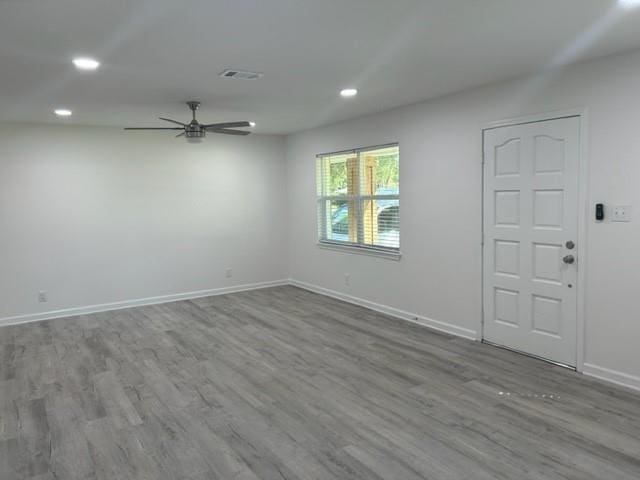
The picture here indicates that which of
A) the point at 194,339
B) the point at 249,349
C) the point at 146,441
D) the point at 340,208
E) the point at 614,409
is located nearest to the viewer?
the point at 146,441

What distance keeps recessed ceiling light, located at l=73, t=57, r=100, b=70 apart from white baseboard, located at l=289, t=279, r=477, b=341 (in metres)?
3.92

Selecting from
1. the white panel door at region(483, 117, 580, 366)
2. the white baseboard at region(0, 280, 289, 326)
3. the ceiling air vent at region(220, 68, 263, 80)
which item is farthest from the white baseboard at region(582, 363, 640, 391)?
the white baseboard at region(0, 280, 289, 326)

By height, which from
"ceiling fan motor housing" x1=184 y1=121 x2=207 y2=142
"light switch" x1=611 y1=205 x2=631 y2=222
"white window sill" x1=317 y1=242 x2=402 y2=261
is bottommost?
"white window sill" x1=317 y1=242 x2=402 y2=261

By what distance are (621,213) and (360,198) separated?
321 centimetres

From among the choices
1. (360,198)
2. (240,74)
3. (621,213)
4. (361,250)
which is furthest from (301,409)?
(360,198)

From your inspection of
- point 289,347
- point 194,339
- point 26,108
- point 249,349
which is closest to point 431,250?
point 289,347

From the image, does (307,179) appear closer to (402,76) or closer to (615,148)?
(402,76)

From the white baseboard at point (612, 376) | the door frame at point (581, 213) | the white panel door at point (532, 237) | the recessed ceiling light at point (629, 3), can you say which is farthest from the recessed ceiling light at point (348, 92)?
the white baseboard at point (612, 376)

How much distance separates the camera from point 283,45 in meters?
3.05

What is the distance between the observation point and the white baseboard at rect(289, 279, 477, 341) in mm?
4770

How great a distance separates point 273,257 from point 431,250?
319 cm

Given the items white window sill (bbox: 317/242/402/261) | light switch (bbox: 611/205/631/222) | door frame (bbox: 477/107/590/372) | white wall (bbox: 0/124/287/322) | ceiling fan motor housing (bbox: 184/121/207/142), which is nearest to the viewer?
light switch (bbox: 611/205/631/222)

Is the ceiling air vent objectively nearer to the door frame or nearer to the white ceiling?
the white ceiling

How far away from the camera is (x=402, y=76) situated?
392 cm
